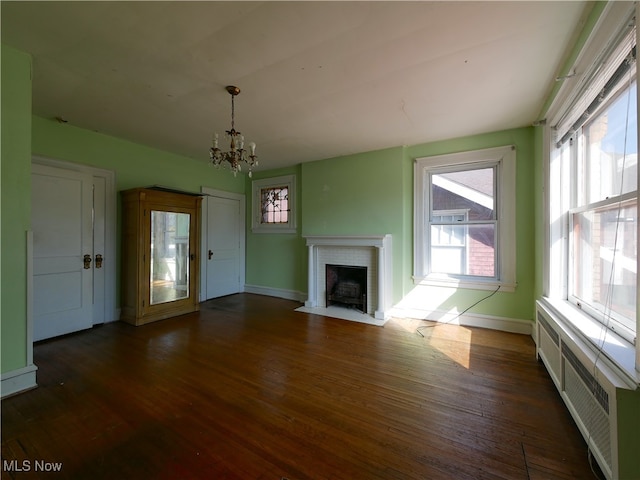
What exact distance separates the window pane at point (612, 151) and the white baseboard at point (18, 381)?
14.1 feet

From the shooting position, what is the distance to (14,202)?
2.01 metres

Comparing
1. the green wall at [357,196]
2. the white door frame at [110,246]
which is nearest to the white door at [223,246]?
the white door frame at [110,246]

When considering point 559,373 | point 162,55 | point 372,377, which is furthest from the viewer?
point 372,377

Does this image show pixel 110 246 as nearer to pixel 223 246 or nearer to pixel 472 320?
pixel 223 246

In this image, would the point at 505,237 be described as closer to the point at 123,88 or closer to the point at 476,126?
the point at 476,126

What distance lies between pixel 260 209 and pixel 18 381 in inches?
163

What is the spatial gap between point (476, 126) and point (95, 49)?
3.91 metres

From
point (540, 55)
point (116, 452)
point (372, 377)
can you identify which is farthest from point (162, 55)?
point (372, 377)

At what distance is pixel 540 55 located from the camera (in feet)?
6.51

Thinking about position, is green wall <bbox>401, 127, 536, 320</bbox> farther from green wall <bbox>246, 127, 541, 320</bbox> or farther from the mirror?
the mirror

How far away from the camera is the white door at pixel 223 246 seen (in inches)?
198

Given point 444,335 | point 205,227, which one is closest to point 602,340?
point 444,335

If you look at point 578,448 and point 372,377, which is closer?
point 578,448

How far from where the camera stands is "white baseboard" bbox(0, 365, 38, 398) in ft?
6.43
